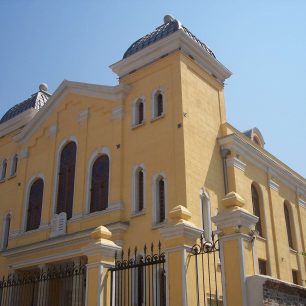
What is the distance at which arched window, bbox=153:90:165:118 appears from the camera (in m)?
18.7

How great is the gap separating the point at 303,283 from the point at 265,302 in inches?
625

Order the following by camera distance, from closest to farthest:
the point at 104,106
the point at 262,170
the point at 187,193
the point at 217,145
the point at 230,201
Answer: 1. the point at 230,201
2. the point at 187,193
3. the point at 217,145
4. the point at 104,106
5. the point at 262,170

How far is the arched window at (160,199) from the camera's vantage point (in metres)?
16.7

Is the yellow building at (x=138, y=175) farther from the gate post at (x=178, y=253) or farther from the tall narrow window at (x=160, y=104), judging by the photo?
the gate post at (x=178, y=253)

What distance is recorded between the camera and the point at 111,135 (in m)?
19.7

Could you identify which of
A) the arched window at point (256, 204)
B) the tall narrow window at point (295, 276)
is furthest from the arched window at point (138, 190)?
the tall narrow window at point (295, 276)

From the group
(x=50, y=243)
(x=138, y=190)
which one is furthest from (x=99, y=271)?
(x=50, y=243)

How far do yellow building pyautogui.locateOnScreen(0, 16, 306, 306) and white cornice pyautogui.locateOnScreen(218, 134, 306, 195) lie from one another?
0.06 meters

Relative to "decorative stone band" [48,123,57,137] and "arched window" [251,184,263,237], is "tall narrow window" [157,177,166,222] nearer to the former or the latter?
"arched window" [251,184,263,237]

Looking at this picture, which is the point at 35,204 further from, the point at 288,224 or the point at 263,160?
the point at 288,224

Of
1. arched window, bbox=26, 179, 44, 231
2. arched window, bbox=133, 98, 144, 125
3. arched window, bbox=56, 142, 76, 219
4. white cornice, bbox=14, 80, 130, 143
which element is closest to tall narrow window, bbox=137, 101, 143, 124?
arched window, bbox=133, 98, 144, 125

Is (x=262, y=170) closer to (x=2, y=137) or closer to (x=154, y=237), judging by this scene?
(x=154, y=237)

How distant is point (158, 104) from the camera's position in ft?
62.5

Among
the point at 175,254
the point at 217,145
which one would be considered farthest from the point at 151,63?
the point at 175,254
